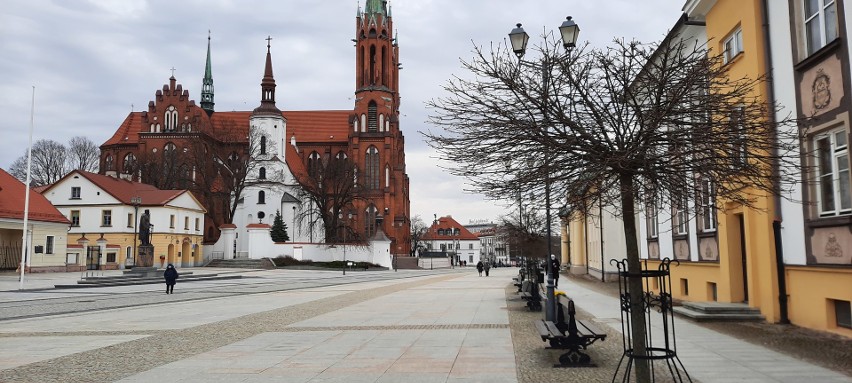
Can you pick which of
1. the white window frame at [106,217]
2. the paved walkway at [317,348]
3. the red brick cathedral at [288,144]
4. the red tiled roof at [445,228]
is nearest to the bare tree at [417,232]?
the red tiled roof at [445,228]

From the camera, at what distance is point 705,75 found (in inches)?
258

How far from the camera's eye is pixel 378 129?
8600 cm

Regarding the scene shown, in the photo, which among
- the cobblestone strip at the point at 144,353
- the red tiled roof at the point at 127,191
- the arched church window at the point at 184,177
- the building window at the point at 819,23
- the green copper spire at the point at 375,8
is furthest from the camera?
the green copper spire at the point at 375,8

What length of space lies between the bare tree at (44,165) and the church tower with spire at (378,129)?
3700cm

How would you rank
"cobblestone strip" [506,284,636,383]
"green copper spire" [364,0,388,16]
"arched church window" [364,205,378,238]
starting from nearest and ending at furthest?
"cobblestone strip" [506,284,636,383] < "arched church window" [364,205,378,238] < "green copper spire" [364,0,388,16]

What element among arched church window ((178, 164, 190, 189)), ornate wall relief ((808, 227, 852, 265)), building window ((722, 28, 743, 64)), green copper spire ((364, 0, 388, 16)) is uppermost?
green copper spire ((364, 0, 388, 16))

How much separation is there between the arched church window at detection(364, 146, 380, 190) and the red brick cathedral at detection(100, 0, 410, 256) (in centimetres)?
13

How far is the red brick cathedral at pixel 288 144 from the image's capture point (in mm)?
74062

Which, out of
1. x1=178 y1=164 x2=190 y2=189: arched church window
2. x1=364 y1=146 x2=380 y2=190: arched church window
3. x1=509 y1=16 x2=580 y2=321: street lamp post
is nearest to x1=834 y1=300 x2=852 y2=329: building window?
x1=509 y1=16 x2=580 y2=321: street lamp post

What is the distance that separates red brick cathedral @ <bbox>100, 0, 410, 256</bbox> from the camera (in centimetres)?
7406

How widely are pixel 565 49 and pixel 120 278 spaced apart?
111 ft

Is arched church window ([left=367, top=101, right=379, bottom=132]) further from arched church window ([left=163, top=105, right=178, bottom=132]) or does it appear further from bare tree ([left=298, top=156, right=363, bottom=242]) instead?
arched church window ([left=163, top=105, right=178, bottom=132])

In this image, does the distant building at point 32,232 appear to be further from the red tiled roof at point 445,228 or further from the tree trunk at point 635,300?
the red tiled roof at point 445,228

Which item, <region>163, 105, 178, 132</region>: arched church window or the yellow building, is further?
<region>163, 105, 178, 132</region>: arched church window
